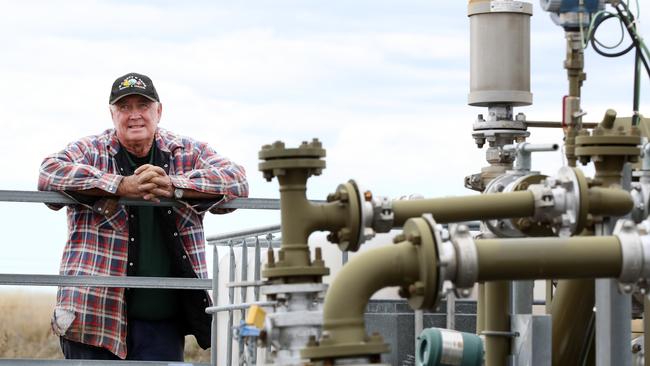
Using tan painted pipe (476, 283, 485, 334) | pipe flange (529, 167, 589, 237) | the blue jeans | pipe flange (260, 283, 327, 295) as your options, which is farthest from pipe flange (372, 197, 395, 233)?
the blue jeans

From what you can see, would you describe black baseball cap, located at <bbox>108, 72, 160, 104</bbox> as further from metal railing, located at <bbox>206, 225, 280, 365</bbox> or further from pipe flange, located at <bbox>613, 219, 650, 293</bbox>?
pipe flange, located at <bbox>613, 219, 650, 293</bbox>

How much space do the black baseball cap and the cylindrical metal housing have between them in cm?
201

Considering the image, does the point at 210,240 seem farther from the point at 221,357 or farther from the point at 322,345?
the point at 322,345

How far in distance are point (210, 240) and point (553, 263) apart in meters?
4.63

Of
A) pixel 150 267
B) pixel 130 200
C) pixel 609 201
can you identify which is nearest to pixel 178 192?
pixel 130 200

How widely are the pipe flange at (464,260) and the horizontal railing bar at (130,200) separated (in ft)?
12.4

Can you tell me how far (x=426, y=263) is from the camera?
231 inches

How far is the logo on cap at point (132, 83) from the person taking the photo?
9883 mm

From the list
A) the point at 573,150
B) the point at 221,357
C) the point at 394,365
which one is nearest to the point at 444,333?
the point at 573,150

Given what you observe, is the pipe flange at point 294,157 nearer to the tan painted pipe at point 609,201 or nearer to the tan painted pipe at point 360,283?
the tan painted pipe at point 360,283

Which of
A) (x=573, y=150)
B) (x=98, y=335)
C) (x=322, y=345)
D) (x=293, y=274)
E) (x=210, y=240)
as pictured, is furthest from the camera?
(x=210, y=240)

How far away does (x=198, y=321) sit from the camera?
10.1 meters

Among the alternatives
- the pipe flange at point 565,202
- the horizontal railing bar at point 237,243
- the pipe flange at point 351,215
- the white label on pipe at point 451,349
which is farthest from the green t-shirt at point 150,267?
the pipe flange at point 565,202

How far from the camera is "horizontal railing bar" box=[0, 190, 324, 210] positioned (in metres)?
9.52
